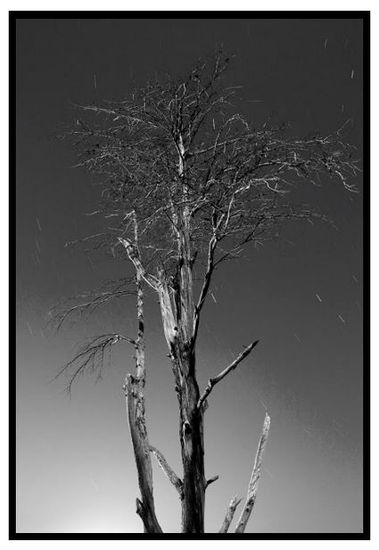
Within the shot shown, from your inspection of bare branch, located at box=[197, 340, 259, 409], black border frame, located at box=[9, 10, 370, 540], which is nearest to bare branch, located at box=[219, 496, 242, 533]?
black border frame, located at box=[9, 10, 370, 540]

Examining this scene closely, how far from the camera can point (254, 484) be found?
3.70 m

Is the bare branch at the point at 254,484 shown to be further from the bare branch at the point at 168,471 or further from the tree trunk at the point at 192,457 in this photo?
the bare branch at the point at 168,471

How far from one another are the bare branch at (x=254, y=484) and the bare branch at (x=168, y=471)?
1.38ft

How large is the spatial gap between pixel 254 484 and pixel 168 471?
0.55 metres

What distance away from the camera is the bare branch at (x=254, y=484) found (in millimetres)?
3551

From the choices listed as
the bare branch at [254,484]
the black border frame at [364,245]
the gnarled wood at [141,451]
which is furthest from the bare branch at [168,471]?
the bare branch at [254,484]

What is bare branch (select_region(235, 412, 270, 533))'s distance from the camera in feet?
11.6

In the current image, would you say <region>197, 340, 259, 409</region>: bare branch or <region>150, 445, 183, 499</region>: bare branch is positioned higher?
<region>197, 340, 259, 409</region>: bare branch

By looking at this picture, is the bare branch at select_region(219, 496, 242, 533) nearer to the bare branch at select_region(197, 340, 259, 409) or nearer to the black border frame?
the black border frame

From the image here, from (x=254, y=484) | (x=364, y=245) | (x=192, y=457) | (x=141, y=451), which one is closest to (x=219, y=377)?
(x=192, y=457)

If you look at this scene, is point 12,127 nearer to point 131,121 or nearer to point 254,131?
point 131,121

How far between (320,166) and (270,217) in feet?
1.56

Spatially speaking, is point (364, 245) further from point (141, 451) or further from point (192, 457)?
point (141, 451)

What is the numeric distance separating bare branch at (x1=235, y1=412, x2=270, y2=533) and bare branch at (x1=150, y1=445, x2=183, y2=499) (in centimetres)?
42
